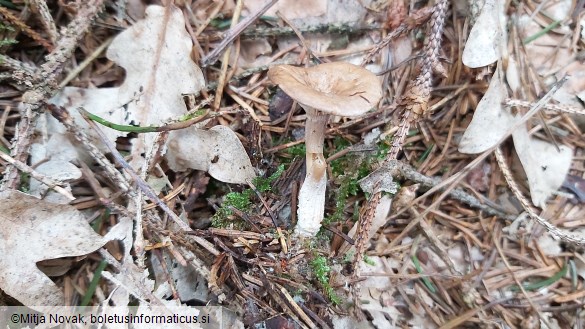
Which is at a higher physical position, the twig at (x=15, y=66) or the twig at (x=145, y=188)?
the twig at (x=15, y=66)

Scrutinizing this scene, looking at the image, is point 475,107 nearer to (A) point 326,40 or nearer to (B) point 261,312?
(A) point 326,40

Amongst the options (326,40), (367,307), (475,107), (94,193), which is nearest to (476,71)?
(475,107)

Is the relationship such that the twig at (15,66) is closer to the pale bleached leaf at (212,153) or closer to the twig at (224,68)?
the pale bleached leaf at (212,153)

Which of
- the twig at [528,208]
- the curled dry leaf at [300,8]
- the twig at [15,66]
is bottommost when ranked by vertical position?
the twig at [528,208]

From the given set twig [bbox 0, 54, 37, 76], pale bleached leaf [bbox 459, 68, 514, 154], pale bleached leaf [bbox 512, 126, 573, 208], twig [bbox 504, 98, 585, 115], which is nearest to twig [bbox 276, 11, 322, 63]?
pale bleached leaf [bbox 459, 68, 514, 154]

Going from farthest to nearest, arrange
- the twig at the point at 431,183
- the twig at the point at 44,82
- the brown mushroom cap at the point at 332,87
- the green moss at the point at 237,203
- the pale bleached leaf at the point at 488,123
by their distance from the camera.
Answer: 1. the pale bleached leaf at the point at 488,123
2. the twig at the point at 431,183
3. the green moss at the point at 237,203
4. the twig at the point at 44,82
5. the brown mushroom cap at the point at 332,87

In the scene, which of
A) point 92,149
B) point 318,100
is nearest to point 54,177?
point 92,149

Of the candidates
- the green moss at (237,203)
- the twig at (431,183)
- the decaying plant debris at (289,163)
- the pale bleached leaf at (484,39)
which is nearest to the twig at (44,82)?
the decaying plant debris at (289,163)

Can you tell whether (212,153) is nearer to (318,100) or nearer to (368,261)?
(318,100)
